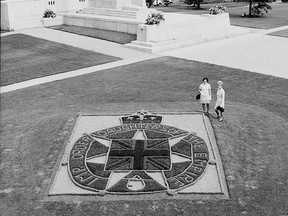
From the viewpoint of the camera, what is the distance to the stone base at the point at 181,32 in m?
24.5

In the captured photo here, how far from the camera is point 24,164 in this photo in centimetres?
1100

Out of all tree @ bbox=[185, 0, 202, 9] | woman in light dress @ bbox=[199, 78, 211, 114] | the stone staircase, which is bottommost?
woman in light dress @ bbox=[199, 78, 211, 114]

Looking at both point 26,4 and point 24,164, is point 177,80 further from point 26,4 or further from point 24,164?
point 26,4

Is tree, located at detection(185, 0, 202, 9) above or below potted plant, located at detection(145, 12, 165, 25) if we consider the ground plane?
above

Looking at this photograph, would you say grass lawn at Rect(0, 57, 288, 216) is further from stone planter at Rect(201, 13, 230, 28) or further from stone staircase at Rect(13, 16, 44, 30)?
stone staircase at Rect(13, 16, 44, 30)

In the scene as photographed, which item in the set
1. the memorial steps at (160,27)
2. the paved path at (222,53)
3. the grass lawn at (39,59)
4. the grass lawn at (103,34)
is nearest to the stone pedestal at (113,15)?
the memorial steps at (160,27)

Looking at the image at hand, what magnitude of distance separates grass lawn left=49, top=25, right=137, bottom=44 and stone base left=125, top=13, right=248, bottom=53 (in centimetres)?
186

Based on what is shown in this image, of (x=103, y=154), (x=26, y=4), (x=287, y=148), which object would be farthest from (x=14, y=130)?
(x=26, y=4)

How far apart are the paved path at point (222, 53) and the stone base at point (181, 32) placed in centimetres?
56

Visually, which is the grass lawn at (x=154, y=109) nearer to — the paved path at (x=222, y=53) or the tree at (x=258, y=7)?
the paved path at (x=222, y=53)

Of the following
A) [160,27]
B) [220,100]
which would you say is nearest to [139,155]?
[220,100]

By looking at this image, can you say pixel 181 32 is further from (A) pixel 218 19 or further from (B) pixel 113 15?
(B) pixel 113 15

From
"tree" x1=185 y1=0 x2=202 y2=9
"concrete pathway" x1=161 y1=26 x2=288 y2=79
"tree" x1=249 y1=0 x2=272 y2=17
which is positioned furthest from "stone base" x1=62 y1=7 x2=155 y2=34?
"tree" x1=185 y1=0 x2=202 y2=9

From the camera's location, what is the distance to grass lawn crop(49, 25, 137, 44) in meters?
27.3
